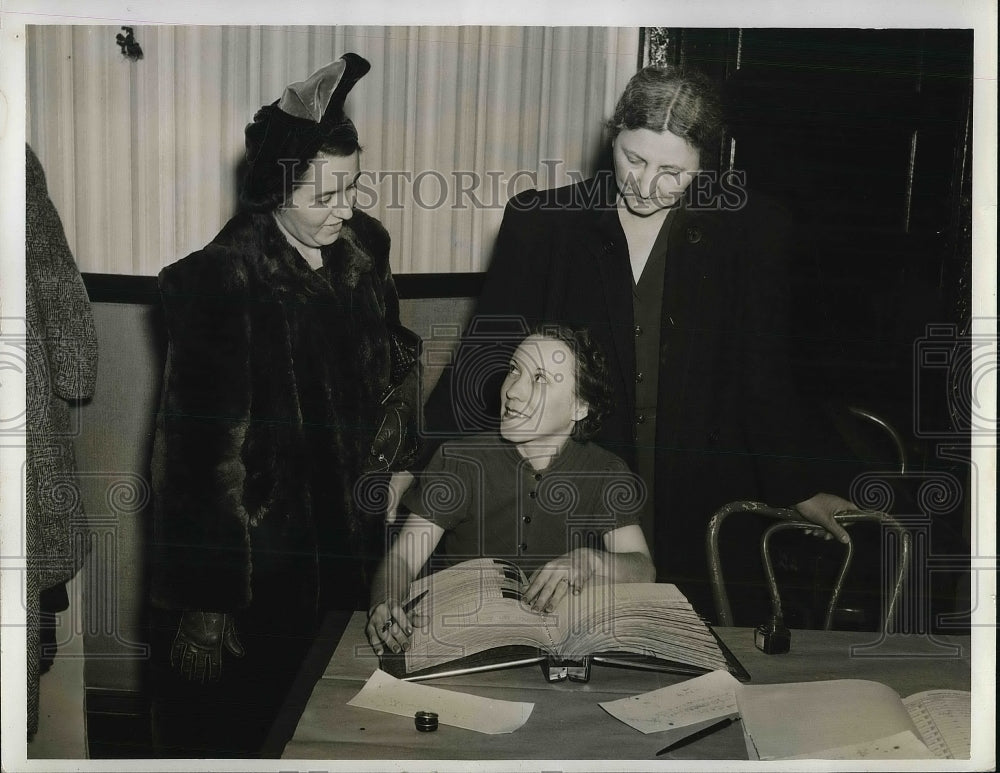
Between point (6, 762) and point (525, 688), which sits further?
point (6, 762)

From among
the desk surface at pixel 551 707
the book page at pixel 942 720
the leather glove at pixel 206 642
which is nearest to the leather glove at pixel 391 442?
the desk surface at pixel 551 707

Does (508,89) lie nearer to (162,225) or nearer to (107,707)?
(162,225)

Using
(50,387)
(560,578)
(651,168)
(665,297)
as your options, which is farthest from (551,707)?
(50,387)

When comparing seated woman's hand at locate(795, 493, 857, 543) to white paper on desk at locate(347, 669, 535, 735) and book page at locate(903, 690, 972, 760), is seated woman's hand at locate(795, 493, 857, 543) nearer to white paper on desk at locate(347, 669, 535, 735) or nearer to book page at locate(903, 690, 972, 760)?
book page at locate(903, 690, 972, 760)

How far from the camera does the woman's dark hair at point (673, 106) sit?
6.02 ft

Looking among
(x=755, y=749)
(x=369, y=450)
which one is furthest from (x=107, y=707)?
(x=755, y=749)

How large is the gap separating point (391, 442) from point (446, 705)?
0.50m

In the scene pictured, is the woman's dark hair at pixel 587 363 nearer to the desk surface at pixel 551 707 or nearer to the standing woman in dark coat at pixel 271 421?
the standing woman in dark coat at pixel 271 421

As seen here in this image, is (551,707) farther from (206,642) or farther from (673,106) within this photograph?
(673,106)

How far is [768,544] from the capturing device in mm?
1957

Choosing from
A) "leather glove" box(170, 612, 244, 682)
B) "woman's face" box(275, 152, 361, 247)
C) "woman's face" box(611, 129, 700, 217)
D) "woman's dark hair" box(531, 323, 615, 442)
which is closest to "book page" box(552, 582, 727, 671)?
"woman's dark hair" box(531, 323, 615, 442)

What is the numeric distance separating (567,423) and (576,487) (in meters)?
0.13

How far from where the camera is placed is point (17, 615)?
1.88 meters

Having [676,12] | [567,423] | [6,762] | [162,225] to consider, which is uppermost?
[676,12]
